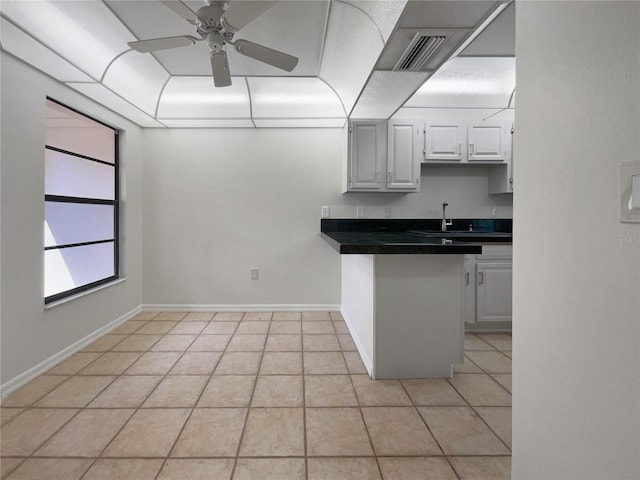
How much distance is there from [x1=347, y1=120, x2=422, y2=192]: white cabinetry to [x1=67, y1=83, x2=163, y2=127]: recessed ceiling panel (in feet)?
7.52

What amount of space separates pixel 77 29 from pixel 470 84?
3627 millimetres

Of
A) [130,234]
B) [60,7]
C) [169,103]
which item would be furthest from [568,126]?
[130,234]

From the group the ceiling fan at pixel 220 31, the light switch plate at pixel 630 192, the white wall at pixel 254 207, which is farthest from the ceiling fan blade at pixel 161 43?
the light switch plate at pixel 630 192

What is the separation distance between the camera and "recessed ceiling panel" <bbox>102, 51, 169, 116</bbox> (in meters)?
2.76

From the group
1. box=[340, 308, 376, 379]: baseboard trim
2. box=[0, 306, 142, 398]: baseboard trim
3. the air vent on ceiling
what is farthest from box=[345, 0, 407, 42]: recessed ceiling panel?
box=[0, 306, 142, 398]: baseboard trim

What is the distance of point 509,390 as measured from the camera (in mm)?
2137

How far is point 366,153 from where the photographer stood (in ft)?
11.7

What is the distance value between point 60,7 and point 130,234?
2.25 metres

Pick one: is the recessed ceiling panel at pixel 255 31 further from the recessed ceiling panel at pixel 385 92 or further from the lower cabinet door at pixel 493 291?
the lower cabinet door at pixel 493 291

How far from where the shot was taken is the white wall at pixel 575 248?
0.70 m

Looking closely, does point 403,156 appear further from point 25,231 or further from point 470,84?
point 25,231

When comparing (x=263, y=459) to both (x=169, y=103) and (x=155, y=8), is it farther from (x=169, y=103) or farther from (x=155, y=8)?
(x=169, y=103)

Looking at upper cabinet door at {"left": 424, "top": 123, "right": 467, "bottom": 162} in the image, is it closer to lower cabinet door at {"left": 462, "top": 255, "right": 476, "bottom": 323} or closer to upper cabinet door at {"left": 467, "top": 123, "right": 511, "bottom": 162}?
upper cabinet door at {"left": 467, "top": 123, "right": 511, "bottom": 162}

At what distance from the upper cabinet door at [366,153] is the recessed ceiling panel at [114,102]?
7.54ft
